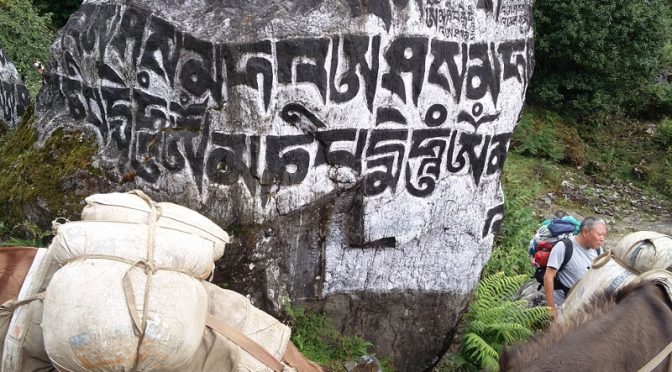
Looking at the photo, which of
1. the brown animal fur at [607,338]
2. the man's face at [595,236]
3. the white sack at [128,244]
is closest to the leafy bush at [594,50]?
the man's face at [595,236]

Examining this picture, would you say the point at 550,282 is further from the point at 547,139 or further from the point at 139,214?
the point at 547,139

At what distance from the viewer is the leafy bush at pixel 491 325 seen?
5770 mm

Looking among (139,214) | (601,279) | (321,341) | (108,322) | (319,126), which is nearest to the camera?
(108,322)

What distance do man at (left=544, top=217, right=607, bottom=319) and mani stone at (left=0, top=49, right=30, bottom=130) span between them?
6803mm

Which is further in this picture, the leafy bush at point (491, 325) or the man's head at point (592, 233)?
the leafy bush at point (491, 325)

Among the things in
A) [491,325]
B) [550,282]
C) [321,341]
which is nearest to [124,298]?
[321,341]

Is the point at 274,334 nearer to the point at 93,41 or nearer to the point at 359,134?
the point at 359,134

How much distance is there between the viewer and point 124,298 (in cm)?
263

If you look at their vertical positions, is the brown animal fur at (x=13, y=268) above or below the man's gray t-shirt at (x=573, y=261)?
above

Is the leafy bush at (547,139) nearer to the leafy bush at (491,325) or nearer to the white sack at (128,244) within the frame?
the leafy bush at (491,325)

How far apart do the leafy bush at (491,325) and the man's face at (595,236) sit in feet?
2.33

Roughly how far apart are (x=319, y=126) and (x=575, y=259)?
2.65 meters

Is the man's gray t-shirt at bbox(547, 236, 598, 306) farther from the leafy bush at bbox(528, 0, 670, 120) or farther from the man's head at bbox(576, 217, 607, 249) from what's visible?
the leafy bush at bbox(528, 0, 670, 120)

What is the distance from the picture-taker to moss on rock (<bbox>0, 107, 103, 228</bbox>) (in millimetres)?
4957
